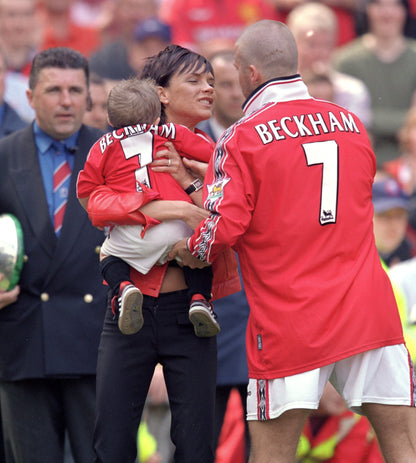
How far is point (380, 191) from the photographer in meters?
8.34

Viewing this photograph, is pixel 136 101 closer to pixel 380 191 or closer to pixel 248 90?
pixel 248 90

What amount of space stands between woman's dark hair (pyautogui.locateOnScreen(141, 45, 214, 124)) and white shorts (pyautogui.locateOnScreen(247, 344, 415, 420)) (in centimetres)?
143

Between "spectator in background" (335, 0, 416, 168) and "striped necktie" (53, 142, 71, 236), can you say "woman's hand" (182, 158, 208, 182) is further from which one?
"spectator in background" (335, 0, 416, 168)

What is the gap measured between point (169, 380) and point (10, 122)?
2769 mm

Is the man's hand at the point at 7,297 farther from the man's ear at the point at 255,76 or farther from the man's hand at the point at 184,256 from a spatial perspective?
the man's ear at the point at 255,76

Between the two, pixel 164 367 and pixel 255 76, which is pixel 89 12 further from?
pixel 164 367

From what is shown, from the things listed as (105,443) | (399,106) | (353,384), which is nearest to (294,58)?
(353,384)

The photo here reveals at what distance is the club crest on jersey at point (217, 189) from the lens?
15.3 ft

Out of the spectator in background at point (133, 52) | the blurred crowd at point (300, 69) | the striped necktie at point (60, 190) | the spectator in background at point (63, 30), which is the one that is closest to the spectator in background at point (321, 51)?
the blurred crowd at point (300, 69)

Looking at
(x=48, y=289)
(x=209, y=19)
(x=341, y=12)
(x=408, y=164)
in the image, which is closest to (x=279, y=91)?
(x=48, y=289)

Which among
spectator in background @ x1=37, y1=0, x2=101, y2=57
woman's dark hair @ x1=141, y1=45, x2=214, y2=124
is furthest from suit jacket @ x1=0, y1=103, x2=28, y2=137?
spectator in background @ x1=37, y1=0, x2=101, y2=57

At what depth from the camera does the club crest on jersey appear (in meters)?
4.66

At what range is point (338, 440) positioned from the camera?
23.8ft

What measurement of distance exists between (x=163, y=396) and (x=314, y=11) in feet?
14.0
